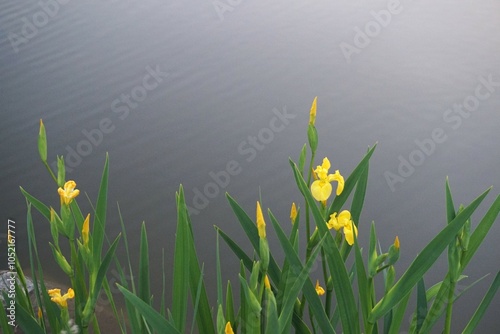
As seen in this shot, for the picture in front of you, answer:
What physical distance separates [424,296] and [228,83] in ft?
6.10

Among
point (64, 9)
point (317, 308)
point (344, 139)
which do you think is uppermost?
point (64, 9)

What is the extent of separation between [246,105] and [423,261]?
70.3 inches

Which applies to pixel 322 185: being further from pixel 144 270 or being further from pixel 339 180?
pixel 144 270

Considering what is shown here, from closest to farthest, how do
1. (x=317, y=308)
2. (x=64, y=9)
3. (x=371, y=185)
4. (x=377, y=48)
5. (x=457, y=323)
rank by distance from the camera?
(x=317, y=308) < (x=457, y=323) < (x=371, y=185) < (x=377, y=48) < (x=64, y=9)

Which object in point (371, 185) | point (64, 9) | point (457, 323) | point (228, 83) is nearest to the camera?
point (457, 323)

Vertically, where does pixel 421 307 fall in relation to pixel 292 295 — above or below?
below

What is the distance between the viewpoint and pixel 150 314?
488 mm

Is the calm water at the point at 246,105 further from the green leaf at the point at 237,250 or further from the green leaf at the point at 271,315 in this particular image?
the green leaf at the point at 271,315

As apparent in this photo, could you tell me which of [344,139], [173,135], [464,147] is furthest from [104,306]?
[464,147]

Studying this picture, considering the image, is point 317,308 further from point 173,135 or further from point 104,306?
point 173,135

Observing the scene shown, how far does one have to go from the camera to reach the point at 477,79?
7.90ft

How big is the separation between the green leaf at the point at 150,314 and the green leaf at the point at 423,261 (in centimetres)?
19

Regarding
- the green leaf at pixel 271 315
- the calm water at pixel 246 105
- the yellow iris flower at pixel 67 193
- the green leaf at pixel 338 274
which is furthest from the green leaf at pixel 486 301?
the calm water at pixel 246 105

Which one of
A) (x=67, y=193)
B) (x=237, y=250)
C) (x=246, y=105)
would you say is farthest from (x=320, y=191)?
(x=246, y=105)
